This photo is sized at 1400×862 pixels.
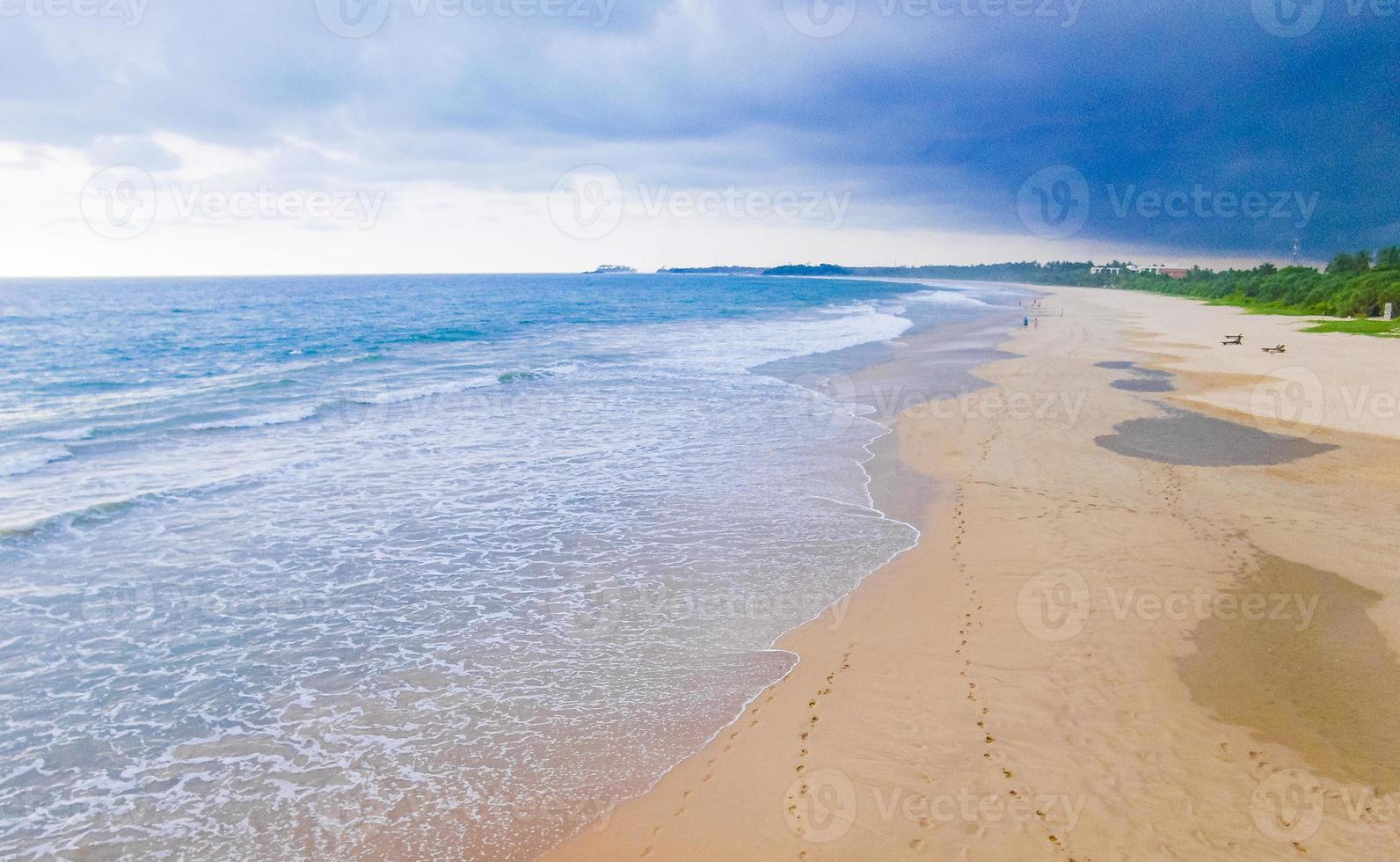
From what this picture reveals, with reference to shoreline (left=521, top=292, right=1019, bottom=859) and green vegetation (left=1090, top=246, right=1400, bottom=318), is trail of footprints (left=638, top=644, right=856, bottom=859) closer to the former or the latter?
shoreline (left=521, top=292, right=1019, bottom=859)

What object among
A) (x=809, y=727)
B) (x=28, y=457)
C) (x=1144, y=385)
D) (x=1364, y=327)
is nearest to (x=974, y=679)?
(x=809, y=727)

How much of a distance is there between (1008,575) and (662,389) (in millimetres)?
18759

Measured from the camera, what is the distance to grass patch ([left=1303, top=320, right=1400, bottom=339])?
35031 mm

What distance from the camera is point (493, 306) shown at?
91688 mm

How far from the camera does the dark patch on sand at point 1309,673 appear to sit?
6438mm

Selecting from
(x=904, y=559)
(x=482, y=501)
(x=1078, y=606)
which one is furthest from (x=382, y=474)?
(x=1078, y=606)

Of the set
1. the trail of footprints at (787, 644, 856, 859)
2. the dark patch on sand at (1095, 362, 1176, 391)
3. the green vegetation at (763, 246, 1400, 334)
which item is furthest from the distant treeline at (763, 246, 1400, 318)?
the trail of footprints at (787, 644, 856, 859)

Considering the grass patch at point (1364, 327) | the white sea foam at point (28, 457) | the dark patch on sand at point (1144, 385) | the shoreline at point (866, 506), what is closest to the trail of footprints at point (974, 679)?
the shoreline at point (866, 506)

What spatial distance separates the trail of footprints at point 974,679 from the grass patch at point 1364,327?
3654 cm

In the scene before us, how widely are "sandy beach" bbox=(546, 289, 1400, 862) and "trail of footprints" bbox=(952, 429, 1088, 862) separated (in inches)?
1.0

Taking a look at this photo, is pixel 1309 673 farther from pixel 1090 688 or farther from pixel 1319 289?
pixel 1319 289

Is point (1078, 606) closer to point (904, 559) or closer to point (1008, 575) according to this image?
point (1008, 575)

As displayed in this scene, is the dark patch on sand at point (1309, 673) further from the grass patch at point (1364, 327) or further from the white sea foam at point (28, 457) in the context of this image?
the grass patch at point (1364, 327)

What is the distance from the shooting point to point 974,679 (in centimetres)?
762
